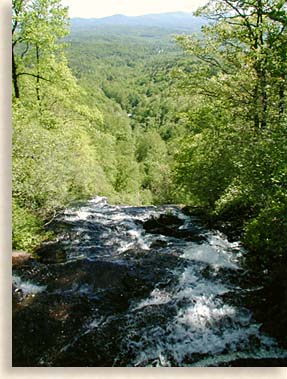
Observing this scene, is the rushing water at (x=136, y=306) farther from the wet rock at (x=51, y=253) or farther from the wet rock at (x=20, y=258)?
the wet rock at (x=20, y=258)

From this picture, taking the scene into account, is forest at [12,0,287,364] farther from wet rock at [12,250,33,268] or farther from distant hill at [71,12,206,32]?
wet rock at [12,250,33,268]

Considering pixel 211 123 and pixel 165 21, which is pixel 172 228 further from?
pixel 165 21

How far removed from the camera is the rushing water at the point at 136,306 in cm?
408

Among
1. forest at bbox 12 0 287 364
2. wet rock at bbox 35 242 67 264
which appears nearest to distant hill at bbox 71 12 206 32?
forest at bbox 12 0 287 364

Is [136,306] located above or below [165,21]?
below

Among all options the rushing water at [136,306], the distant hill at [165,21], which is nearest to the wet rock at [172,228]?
the rushing water at [136,306]

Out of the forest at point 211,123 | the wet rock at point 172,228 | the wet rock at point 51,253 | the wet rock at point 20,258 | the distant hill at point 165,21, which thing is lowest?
the wet rock at point 172,228

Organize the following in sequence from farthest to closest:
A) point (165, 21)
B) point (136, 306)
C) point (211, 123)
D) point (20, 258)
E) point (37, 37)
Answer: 1. point (211, 123)
2. point (37, 37)
3. point (165, 21)
4. point (20, 258)
5. point (136, 306)

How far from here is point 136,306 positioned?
477 cm

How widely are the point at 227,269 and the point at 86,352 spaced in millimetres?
2467

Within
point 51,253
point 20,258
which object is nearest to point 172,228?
point 51,253

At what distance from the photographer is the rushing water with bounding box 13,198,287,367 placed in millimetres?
4078

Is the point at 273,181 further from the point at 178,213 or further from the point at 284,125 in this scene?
the point at 178,213

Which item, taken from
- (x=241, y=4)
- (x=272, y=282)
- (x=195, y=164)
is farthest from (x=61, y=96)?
(x=272, y=282)
